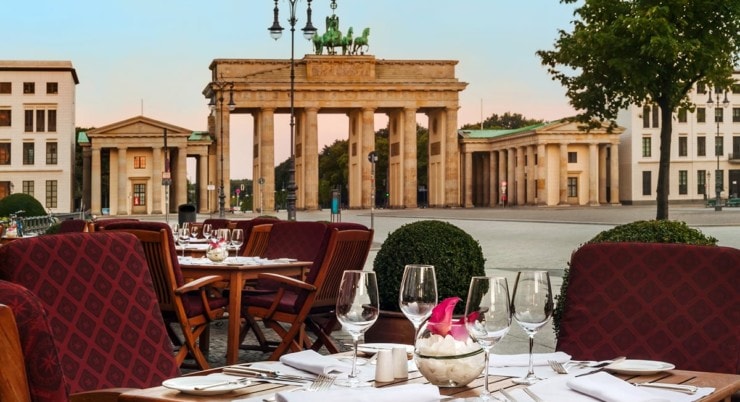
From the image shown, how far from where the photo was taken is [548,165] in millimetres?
103188

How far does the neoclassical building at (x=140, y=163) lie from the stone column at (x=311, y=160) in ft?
30.1

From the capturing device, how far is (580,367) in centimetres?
375

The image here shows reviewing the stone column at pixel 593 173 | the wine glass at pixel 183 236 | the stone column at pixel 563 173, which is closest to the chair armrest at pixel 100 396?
the wine glass at pixel 183 236

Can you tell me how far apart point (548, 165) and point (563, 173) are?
1.77 m

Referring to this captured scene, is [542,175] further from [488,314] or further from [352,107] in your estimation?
[488,314]

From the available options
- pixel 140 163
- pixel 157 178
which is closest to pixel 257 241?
pixel 157 178

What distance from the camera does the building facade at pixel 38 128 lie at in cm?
9188

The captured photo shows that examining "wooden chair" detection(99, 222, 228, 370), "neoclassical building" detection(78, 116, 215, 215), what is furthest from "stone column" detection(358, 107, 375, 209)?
"wooden chair" detection(99, 222, 228, 370)

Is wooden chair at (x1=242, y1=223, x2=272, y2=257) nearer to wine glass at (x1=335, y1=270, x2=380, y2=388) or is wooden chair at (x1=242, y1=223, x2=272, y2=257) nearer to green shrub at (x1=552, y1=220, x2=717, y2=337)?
green shrub at (x1=552, y1=220, x2=717, y2=337)

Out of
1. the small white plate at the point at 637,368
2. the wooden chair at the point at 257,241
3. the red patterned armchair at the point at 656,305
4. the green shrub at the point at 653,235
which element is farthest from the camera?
the wooden chair at the point at 257,241

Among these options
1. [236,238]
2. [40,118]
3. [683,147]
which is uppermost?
[40,118]

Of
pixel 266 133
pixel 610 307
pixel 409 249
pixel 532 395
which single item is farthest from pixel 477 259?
pixel 266 133

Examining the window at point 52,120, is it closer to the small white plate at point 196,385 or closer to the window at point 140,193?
the window at point 140,193

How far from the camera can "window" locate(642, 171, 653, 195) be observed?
104m
